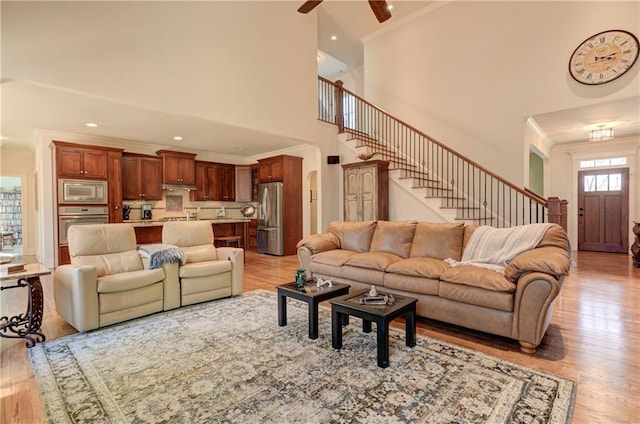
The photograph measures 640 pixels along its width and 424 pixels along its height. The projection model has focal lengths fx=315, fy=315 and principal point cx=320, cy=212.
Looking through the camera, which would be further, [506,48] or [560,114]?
[506,48]

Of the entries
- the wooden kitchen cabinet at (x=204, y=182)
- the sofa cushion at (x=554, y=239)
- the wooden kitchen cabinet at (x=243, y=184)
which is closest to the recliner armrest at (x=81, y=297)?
the sofa cushion at (x=554, y=239)

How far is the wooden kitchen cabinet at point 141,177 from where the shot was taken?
6688 mm

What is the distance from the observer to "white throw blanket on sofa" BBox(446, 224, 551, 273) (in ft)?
9.71

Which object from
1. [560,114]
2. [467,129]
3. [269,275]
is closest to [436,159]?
[467,129]

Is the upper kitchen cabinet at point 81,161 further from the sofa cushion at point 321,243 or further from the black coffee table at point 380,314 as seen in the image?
the black coffee table at point 380,314

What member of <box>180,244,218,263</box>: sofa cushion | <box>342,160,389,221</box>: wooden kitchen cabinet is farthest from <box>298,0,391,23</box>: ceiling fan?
<box>180,244,218,263</box>: sofa cushion

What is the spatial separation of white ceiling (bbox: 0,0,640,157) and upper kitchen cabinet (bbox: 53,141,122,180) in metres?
0.30

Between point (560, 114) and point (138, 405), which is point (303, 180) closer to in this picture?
point (560, 114)

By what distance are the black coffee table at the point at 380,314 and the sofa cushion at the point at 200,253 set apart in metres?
2.22

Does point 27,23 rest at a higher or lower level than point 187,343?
higher

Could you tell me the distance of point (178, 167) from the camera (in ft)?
23.9

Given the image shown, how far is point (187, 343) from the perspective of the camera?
2621mm

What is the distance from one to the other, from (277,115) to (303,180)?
85.0 inches

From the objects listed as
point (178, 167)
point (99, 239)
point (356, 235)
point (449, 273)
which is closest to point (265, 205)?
point (178, 167)
